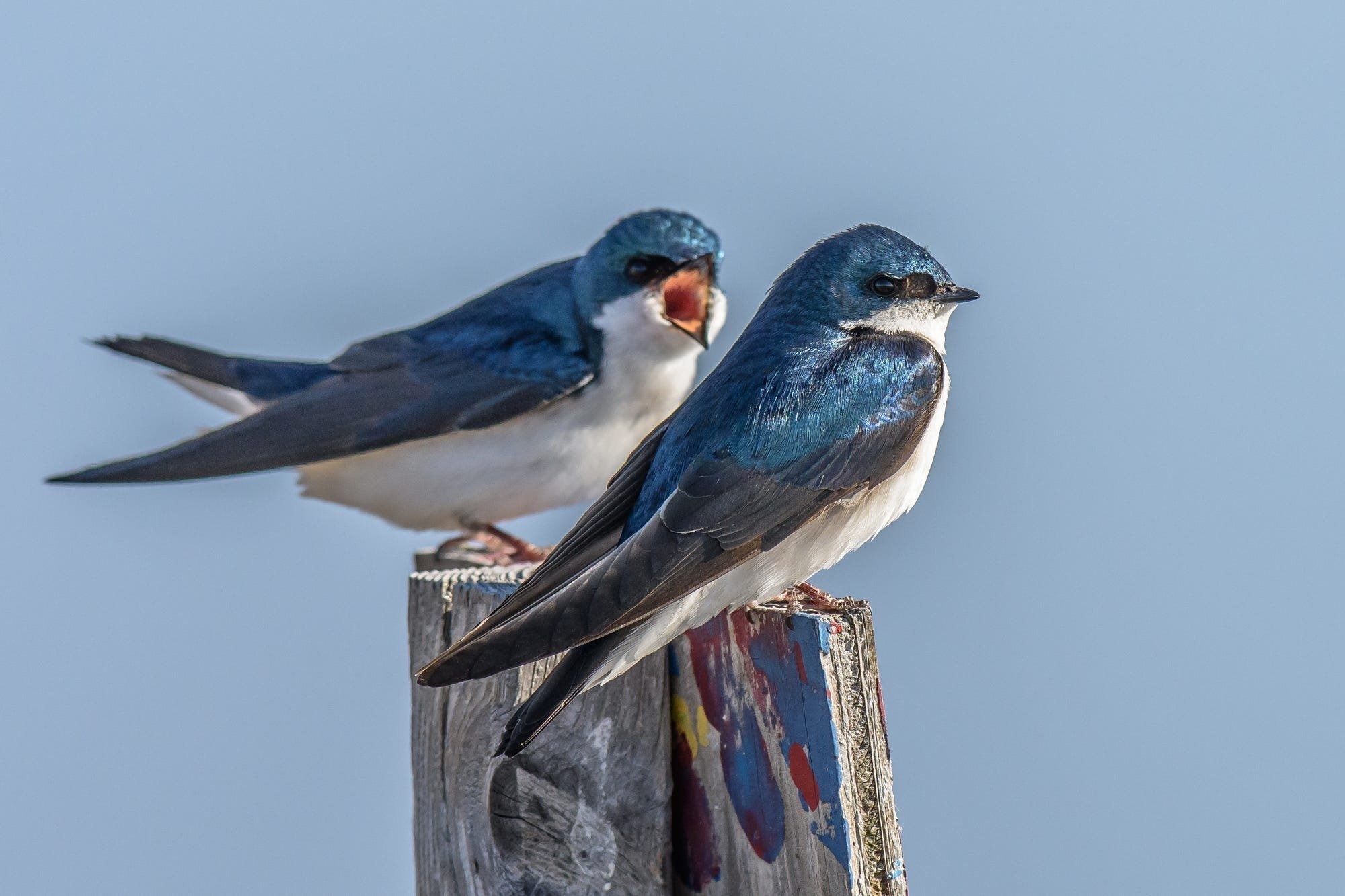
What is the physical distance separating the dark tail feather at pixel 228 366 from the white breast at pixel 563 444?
418mm

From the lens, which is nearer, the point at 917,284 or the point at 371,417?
the point at 917,284

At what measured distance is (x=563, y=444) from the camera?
12.9 feet

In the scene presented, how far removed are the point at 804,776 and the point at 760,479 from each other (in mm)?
570

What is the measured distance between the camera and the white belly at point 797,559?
2.17 meters

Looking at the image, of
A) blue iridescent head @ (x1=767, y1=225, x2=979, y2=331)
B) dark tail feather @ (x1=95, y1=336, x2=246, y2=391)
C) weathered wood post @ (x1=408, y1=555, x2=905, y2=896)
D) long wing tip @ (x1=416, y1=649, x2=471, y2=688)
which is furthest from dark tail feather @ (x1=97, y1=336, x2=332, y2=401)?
long wing tip @ (x1=416, y1=649, x2=471, y2=688)

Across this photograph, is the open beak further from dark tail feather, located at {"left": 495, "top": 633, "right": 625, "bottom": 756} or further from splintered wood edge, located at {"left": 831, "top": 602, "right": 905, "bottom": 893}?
splintered wood edge, located at {"left": 831, "top": 602, "right": 905, "bottom": 893}

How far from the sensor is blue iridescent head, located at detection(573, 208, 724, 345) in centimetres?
402

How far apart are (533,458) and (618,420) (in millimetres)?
223

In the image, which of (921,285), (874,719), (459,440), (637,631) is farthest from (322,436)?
(874,719)

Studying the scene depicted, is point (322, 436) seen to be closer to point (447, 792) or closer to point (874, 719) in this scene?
point (447, 792)

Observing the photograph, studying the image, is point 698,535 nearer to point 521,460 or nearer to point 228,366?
point 521,460

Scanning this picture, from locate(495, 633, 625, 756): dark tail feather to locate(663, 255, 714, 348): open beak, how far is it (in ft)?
6.29

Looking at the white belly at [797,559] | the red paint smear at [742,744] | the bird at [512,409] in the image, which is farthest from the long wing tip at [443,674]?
the bird at [512,409]

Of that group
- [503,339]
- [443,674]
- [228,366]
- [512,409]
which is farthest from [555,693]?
[228,366]
